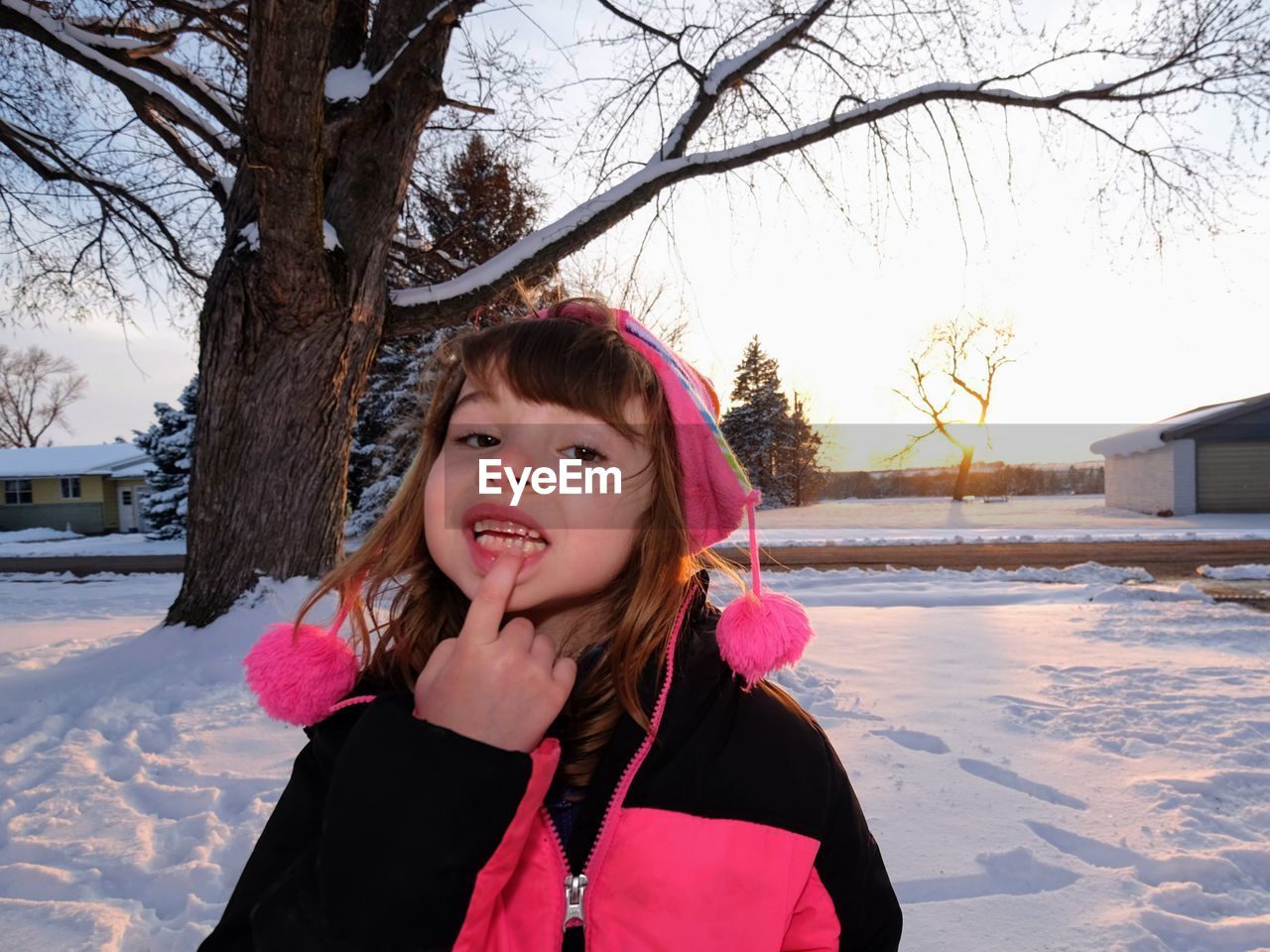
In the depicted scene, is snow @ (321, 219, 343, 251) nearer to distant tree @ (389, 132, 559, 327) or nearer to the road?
distant tree @ (389, 132, 559, 327)

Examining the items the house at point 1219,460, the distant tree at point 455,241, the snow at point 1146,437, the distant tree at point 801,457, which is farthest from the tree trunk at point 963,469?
the distant tree at point 455,241

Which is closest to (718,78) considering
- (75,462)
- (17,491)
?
(75,462)

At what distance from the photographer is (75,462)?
3203 cm

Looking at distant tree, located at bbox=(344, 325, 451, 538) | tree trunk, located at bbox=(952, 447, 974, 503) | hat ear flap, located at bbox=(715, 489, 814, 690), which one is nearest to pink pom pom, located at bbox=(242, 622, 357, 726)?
hat ear flap, located at bbox=(715, 489, 814, 690)

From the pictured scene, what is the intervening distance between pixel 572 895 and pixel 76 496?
1503 inches

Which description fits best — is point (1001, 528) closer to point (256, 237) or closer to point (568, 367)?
point (256, 237)

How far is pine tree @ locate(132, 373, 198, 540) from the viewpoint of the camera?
2112cm

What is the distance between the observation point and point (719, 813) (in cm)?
112

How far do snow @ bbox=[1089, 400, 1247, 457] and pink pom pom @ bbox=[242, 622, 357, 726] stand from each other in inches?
1031

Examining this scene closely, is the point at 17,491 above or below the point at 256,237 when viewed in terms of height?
below

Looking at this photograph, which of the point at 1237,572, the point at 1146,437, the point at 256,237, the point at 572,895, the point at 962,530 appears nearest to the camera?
the point at 572,895

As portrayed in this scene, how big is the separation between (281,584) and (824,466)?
38111 millimetres

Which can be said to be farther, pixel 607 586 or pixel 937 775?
pixel 937 775

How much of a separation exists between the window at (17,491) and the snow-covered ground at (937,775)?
32845 mm
